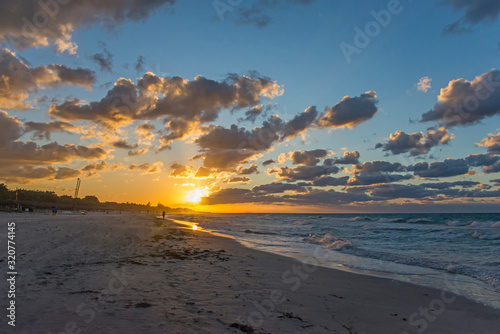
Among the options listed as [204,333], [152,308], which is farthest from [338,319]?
[152,308]

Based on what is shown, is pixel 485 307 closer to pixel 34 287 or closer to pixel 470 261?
pixel 470 261

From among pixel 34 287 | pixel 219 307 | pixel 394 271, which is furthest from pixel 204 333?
pixel 394 271

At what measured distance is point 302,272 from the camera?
12805mm

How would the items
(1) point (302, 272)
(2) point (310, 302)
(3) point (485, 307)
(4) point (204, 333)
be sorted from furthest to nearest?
(1) point (302, 272), (3) point (485, 307), (2) point (310, 302), (4) point (204, 333)

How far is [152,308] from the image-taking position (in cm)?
633

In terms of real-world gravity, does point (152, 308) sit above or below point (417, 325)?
above

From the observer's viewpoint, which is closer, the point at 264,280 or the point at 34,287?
the point at 34,287

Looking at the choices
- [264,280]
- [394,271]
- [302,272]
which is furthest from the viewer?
[394,271]

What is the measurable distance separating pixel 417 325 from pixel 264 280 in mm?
4952

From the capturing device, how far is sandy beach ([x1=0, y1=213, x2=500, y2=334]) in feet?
18.4

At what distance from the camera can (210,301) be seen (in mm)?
7250

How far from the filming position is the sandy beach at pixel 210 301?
5.60 meters

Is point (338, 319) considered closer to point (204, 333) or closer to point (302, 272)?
point (204, 333)

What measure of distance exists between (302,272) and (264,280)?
3116mm
